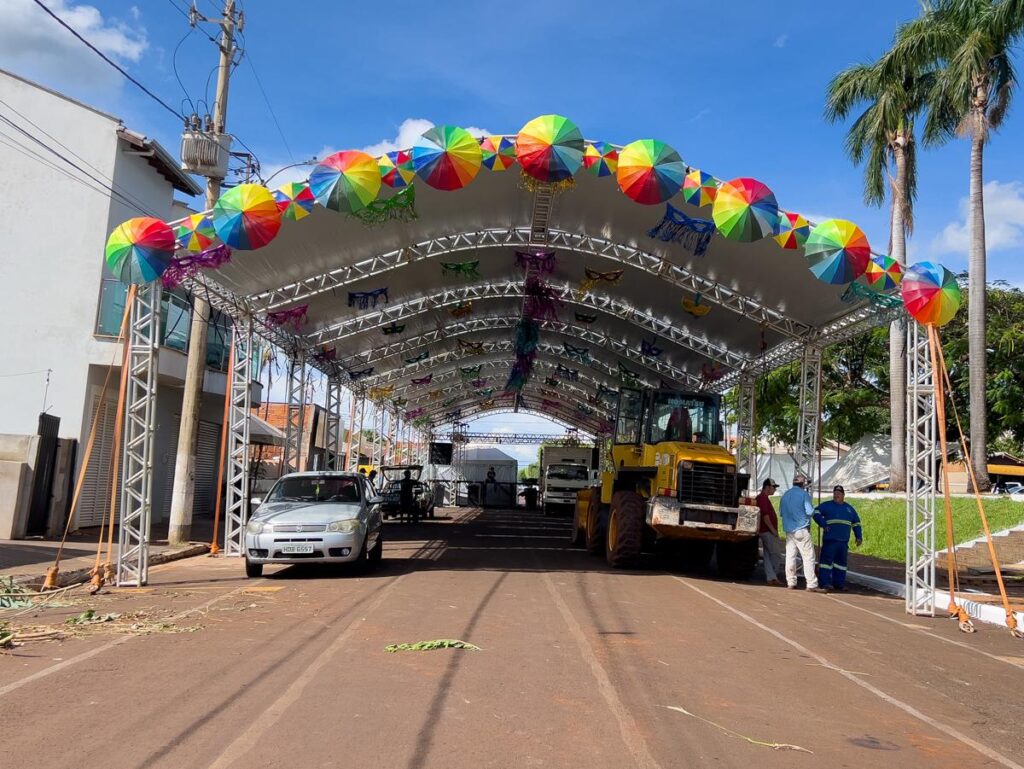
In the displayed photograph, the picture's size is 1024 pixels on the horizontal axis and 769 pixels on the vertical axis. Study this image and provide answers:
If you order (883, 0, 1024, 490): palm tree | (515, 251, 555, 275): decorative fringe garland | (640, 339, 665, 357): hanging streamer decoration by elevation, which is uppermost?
(883, 0, 1024, 490): palm tree

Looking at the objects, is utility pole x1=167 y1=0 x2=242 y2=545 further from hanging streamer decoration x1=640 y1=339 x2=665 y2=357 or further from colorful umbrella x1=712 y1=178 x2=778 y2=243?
hanging streamer decoration x1=640 y1=339 x2=665 y2=357

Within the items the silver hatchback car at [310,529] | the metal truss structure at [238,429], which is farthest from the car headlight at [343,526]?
the metal truss structure at [238,429]

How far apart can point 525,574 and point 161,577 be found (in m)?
5.88

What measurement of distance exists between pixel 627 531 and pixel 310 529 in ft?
18.8

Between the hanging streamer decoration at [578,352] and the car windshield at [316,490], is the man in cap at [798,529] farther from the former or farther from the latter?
the hanging streamer decoration at [578,352]

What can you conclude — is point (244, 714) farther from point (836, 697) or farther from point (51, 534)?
point (51, 534)

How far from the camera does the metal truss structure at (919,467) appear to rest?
43.0ft

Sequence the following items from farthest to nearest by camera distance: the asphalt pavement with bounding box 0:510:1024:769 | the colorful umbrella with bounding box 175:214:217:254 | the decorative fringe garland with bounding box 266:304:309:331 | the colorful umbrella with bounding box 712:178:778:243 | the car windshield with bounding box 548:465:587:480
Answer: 1. the car windshield with bounding box 548:465:587:480
2. the decorative fringe garland with bounding box 266:304:309:331
3. the colorful umbrella with bounding box 175:214:217:254
4. the colorful umbrella with bounding box 712:178:778:243
5. the asphalt pavement with bounding box 0:510:1024:769

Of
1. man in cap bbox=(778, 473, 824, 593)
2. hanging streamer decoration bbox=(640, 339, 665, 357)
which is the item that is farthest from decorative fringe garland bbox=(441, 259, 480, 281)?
man in cap bbox=(778, 473, 824, 593)

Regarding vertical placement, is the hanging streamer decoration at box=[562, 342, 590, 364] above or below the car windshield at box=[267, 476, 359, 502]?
above

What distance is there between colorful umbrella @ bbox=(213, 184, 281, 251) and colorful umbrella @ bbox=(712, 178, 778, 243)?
270 inches

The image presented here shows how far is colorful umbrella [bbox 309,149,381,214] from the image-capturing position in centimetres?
1317

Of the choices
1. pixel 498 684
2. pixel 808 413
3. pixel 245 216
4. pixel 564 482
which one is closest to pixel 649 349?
pixel 808 413

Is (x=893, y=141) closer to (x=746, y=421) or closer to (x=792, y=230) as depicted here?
(x=746, y=421)
